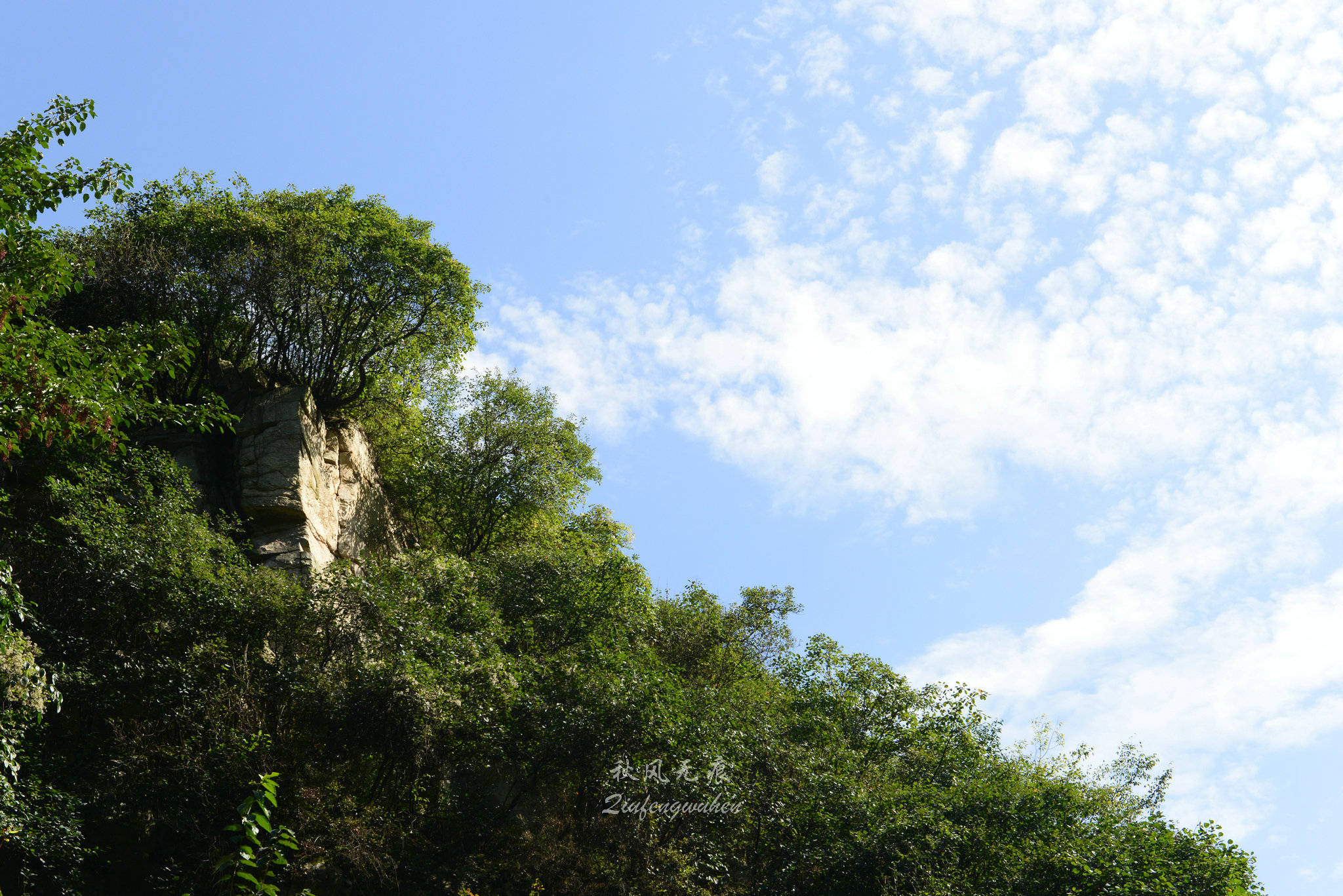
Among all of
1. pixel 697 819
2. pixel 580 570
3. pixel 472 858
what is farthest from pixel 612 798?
pixel 580 570

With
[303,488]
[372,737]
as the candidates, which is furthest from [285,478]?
[372,737]

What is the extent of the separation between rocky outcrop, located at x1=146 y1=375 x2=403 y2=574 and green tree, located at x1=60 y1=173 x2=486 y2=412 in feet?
5.41

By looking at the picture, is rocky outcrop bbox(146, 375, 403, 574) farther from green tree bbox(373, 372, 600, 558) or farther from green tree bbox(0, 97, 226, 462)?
green tree bbox(0, 97, 226, 462)

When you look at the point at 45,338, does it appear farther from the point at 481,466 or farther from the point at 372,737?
the point at 481,466

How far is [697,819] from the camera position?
20656 millimetres

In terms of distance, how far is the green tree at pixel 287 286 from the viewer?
30.8m

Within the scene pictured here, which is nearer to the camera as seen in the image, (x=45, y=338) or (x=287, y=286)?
(x=45, y=338)

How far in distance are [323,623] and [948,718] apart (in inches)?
699

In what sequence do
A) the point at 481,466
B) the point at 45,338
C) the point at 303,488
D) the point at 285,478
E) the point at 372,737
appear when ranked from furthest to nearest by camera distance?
the point at 481,466 → the point at 303,488 → the point at 285,478 → the point at 372,737 → the point at 45,338

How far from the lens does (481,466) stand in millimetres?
38406

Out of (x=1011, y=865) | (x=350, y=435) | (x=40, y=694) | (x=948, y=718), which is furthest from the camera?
(x=350, y=435)

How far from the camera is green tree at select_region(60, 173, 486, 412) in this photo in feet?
101

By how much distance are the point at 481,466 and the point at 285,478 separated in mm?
8999

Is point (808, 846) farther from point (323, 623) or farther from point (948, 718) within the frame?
point (323, 623)
